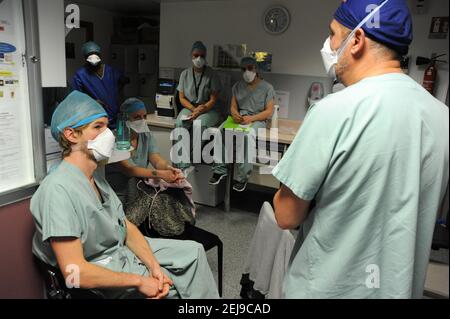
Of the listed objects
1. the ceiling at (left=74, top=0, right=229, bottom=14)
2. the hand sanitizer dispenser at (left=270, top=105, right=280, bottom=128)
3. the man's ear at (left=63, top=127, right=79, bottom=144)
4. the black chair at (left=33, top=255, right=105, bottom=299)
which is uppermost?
the ceiling at (left=74, top=0, right=229, bottom=14)

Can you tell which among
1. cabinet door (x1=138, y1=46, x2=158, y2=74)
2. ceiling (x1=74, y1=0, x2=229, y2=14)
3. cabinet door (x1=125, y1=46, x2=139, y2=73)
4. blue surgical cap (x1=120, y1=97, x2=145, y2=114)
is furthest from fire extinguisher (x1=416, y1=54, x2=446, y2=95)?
cabinet door (x1=125, y1=46, x2=139, y2=73)

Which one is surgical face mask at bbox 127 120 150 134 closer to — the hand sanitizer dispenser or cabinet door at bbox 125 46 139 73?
the hand sanitizer dispenser

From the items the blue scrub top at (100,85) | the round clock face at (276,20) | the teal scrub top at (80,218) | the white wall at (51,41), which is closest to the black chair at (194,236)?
the teal scrub top at (80,218)

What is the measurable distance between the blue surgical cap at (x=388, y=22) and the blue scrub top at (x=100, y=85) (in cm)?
282

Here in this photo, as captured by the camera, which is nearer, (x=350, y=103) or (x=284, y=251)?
(x=350, y=103)

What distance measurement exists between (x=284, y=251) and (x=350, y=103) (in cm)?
82

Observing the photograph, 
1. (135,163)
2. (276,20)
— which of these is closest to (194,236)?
(135,163)

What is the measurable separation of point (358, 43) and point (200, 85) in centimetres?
291

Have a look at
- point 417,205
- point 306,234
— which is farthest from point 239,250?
point 417,205

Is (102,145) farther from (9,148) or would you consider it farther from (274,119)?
(274,119)

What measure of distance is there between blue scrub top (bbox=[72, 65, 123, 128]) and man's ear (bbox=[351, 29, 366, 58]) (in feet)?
9.22

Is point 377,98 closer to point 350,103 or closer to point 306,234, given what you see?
point 350,103

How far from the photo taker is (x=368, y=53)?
0.74 metres

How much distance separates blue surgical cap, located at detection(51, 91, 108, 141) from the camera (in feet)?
4.02
